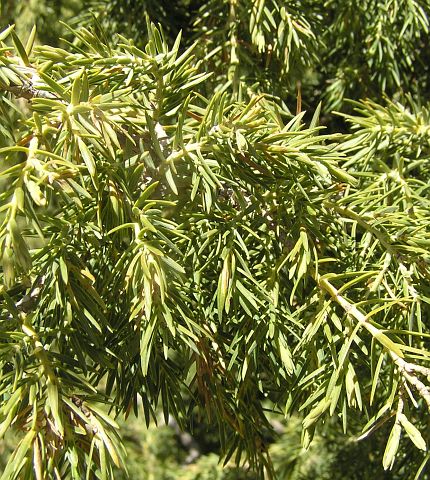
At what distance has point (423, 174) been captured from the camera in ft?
2.48

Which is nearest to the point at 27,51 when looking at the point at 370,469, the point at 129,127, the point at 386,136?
the point at 129,127

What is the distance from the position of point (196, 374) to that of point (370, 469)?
1.79 ft

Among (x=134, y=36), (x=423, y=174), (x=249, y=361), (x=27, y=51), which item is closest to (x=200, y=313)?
(x=249, y=361)

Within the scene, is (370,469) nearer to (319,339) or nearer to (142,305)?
(319,339)

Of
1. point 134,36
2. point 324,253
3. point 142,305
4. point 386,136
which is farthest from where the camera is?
point 134,36

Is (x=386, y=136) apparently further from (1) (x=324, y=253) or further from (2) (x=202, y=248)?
(2) (x=202, y=248)

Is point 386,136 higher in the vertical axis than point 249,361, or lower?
higher

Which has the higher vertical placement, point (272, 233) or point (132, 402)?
point (272, 233)

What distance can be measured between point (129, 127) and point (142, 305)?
14cm

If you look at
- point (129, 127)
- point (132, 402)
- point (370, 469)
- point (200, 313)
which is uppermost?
point (129, 127)

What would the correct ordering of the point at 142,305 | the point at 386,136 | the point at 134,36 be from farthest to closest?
1. the point at 134,36
2. the point at 386,136
3. the point at 142,305

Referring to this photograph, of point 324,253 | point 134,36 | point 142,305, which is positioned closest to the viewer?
point 142,305

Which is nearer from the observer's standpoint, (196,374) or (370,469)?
(196,374)

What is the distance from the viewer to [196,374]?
60 centimetres
